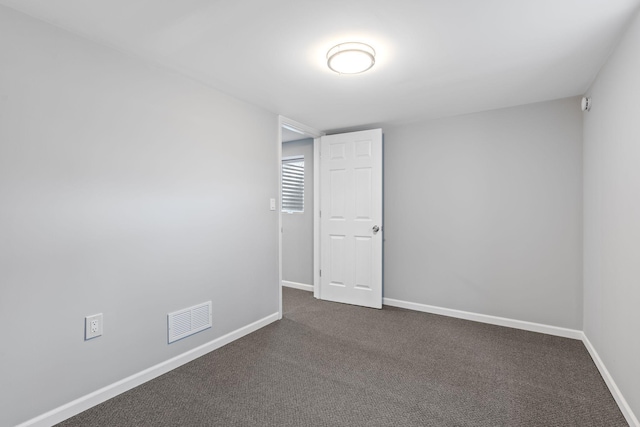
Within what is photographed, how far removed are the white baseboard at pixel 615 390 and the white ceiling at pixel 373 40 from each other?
6.96ft

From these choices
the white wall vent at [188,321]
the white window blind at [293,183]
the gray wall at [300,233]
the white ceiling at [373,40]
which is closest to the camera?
the white ceiling at [373,40]

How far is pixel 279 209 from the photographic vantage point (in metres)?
3.50

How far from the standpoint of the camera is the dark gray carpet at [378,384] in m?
1.84

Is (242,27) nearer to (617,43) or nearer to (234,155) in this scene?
(234,155)

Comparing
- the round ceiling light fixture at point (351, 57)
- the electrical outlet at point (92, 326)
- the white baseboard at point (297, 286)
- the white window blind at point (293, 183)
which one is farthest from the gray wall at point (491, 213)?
the electrical outlet at point (92, 326)

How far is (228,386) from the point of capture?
2154 mm

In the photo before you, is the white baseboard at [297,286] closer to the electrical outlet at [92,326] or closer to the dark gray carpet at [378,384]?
the dark gray carpet at [378,384]

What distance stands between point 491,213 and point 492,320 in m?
1.11

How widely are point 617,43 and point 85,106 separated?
10.7ft

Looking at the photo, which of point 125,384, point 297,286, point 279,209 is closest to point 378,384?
point 125,384

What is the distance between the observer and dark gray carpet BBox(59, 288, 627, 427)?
1844 millimetres

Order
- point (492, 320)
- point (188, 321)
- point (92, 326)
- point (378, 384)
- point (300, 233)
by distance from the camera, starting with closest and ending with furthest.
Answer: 1. point (92, 326)
2. point (378, 384)
3. point (188, 321)
4. point (492, 320)
5. point (300, 233)

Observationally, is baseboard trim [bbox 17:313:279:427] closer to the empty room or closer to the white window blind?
the empty room

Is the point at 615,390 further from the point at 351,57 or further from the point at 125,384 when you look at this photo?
the point at 125,384
